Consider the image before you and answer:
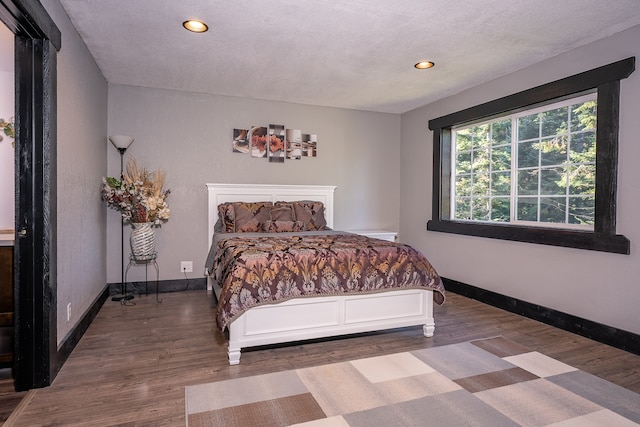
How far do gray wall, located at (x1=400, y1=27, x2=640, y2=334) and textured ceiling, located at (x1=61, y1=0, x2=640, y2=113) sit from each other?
152 mm

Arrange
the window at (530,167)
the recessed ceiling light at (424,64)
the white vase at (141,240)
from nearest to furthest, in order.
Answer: the window at (530,167), the recessed ceiling light at (424,64), the white vase at (141,240)

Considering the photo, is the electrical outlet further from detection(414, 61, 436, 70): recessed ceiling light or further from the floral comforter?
detection(414, 61, 436, 70): recessed ceiling light

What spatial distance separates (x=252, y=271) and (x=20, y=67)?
1.76 meters

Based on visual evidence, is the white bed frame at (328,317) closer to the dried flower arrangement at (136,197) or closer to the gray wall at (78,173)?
the gray wall at (78,173)

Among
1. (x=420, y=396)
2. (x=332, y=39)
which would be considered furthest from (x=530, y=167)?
(x=420, y=396)

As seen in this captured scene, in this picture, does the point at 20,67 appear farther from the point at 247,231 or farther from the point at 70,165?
the point at 247,231

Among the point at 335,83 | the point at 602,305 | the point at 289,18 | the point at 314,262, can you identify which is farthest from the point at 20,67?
the point at 602,305

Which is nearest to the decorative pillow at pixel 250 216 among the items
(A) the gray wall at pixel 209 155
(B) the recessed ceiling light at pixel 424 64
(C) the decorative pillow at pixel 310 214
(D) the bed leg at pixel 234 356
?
(C) the decorative pillow at pixel 310 214

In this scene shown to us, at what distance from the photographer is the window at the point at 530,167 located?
312 centimetres

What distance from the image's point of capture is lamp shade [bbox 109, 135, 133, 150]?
12.4 feet

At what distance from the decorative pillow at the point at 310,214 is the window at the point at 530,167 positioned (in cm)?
169

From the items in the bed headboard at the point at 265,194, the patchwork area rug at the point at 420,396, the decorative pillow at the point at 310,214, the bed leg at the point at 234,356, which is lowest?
the patchwork area rug at the point at 420,396

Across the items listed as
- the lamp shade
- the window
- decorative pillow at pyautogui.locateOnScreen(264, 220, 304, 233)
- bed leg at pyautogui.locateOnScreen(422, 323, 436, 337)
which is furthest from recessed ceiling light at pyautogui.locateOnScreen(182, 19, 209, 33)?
the window

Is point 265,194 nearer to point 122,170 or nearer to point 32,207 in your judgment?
point 122,170
